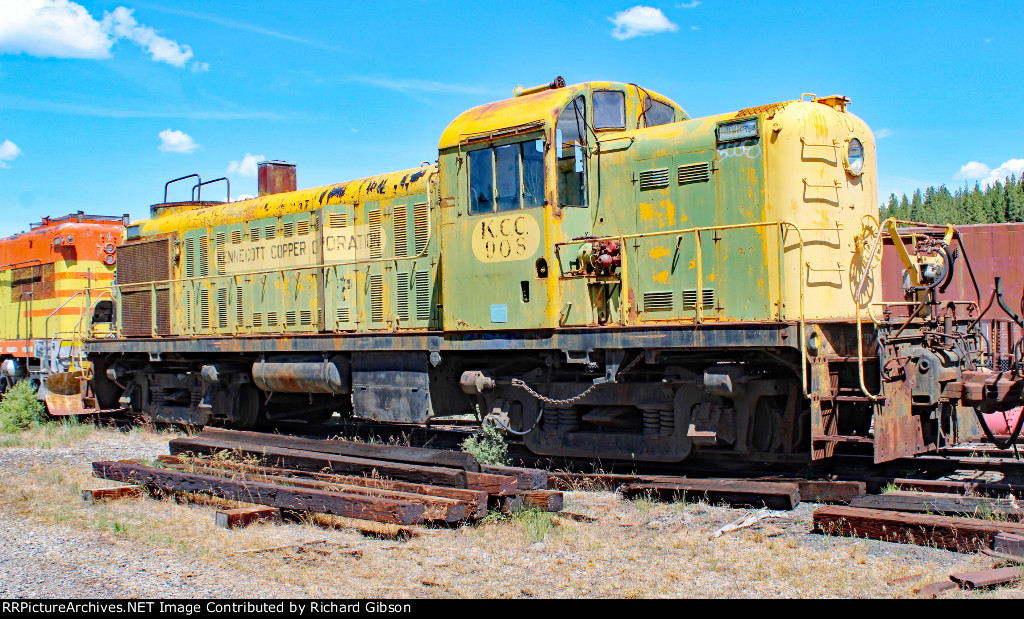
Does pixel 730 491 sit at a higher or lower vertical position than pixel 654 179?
lower

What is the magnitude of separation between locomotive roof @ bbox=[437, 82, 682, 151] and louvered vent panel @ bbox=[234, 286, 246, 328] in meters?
5.12

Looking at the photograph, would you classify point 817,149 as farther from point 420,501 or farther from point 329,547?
point 329,547

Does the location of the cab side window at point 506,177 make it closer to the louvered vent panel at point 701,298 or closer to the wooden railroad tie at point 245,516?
the louvered vent panel at point 701,298

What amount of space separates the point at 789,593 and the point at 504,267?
15.9 ft

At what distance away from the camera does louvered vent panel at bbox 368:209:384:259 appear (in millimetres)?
11672

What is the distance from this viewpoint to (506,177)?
9.15m

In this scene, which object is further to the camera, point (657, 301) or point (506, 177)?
point (506, 177)

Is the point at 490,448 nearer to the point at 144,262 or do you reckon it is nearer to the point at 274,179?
the point at 274,179

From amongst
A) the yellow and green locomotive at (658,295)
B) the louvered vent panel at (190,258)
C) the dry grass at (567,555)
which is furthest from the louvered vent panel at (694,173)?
the louvered vent panel at (190,258)

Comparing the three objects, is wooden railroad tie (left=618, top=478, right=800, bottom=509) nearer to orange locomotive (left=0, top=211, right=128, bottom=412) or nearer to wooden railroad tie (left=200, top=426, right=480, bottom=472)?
wooden railroad tie (left=200, top=426, right=480, bottom=472)

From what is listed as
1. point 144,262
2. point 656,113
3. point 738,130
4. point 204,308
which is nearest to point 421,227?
point 656,113

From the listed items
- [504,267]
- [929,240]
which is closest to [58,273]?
[504,267]

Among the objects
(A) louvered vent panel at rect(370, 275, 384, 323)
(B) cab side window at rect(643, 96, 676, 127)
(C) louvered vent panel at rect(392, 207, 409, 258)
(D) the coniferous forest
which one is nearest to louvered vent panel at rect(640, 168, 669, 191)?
(B) cab side window at rect(643, 96, 676, 127)

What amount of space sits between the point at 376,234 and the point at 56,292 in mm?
9298
